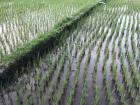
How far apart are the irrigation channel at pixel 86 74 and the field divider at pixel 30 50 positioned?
240mm

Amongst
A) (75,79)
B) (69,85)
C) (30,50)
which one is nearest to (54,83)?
(69,85)

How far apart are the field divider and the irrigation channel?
0.79 feet

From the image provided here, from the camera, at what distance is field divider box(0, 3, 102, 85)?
245 inches

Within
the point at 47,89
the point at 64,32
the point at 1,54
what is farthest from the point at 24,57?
the point at 64,32

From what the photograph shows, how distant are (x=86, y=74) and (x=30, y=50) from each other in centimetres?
173

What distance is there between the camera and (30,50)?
24.4 feet

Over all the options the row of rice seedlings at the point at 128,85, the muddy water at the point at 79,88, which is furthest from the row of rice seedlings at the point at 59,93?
the row of rice seedlings at the point at 128,85

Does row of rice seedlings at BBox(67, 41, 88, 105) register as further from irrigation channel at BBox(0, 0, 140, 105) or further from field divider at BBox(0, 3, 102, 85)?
field divider at BBox(0, 3, 102, 85)

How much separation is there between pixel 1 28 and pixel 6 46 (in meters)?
2.57

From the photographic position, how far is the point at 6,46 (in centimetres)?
840

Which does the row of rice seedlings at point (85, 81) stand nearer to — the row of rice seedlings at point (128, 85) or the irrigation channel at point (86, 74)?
the irrigation channel at point (86, 74)

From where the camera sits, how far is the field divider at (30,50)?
623cm

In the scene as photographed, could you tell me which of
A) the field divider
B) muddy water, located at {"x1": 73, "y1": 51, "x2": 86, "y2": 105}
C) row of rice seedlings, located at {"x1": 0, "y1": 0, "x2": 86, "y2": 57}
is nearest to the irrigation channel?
muddy water, located at {"x1": 73, "y1": 51, "x2": 86, "y2": 105}

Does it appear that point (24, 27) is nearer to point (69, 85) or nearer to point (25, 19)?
point (25, 19)
